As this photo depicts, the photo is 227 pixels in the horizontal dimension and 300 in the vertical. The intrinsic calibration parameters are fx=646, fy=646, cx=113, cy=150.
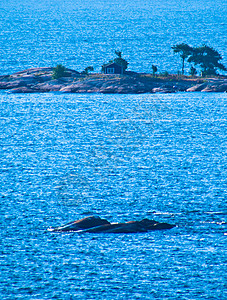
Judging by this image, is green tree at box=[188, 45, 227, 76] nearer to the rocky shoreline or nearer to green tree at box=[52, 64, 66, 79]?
the rocky shoreline

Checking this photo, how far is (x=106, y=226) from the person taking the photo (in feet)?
153

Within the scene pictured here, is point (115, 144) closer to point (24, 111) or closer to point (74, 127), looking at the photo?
point (74, 127)

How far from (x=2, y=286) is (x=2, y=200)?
1877 cm

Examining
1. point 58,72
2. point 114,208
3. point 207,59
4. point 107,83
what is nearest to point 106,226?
point 114,208

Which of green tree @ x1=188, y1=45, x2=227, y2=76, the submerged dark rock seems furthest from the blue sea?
green tree @ x1=188, y1=45, x2=227, y2=76

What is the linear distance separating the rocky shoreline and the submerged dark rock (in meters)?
103

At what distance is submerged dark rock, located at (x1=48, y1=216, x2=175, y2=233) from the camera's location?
4641cm

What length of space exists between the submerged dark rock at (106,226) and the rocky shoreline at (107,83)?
103212 mm

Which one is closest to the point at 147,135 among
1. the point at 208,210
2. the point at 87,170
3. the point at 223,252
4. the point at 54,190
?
the point at 87,170

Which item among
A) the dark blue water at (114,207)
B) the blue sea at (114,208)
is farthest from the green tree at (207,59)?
the blue sea at (114,208)

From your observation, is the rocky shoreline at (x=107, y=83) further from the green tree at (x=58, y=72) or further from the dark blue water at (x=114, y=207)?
the dark blue water at (x=114, y=207)

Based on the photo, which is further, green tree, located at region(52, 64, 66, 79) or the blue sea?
green tree, located at region(52, 64, 66, 79)

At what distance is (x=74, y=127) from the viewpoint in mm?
114062

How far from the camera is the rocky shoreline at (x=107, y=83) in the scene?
152 m
